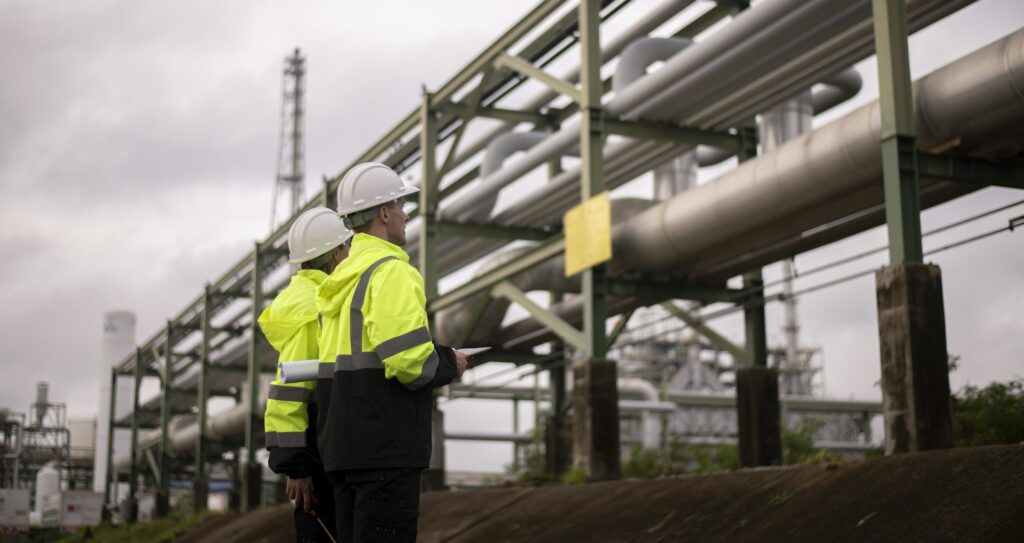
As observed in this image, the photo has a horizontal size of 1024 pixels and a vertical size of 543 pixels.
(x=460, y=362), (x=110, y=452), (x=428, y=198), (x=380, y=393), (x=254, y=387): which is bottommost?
(x=110, y=452)

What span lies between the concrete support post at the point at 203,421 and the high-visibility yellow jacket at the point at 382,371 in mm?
30271

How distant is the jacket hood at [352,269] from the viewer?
13.1 ft

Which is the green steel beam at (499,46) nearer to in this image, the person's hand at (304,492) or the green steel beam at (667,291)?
the green steel beam at (667,291)

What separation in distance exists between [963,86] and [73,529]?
32039 millimetres

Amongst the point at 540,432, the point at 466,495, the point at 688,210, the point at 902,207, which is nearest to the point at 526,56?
the point at 688,210

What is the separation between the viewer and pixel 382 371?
3.87 meters

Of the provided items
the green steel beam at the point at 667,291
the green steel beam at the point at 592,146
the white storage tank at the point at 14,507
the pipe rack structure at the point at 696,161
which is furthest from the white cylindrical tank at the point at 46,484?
the green steel beam at the point at 592,146

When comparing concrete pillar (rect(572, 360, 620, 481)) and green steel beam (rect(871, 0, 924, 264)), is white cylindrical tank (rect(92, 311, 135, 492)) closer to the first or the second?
concrete pillar (rect(572, 360, 620, 481))

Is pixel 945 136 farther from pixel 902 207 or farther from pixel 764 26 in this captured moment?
pixel 764 26

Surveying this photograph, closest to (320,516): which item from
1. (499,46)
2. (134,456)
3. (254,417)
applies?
(499,46)

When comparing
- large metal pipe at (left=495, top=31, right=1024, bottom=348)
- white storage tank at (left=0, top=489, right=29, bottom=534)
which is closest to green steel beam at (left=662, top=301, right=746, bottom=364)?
large metal pipe at (left=495, top=31, right=1024, bottom=348)

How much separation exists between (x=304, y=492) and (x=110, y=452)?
42797mm

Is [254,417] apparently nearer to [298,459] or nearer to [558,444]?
[558,444]

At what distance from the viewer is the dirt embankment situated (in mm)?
5930
